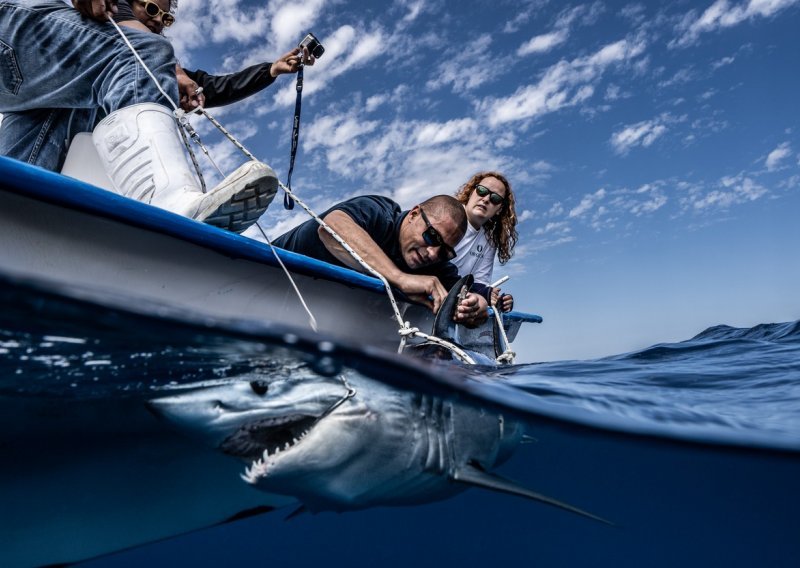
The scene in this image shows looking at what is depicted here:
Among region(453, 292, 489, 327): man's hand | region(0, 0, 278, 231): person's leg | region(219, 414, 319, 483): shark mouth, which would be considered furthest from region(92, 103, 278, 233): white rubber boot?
region(453, 292, 489, 327): man's hand

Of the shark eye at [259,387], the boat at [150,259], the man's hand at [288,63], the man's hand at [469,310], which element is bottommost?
the shark eye at [259,387]

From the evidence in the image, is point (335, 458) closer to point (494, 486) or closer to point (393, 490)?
point (393, 490)

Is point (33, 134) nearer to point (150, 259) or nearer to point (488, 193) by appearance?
point (150, 259)

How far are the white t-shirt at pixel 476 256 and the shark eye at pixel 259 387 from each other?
3717 millimetres

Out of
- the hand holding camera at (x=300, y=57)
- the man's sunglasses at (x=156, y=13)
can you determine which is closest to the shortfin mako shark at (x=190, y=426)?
the man's sunglasses at (x=156, y=13)

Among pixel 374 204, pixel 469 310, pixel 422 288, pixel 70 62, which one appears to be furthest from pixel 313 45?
pixel 469 310

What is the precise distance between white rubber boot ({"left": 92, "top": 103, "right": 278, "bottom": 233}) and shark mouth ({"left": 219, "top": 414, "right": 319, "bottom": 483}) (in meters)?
1.08

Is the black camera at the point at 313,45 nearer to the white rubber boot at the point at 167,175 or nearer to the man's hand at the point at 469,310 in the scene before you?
the white rubber boot at the point at 167,175

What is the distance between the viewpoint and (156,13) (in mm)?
3584

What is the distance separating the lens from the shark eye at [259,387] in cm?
165

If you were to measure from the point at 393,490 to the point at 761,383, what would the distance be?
2.83 meters

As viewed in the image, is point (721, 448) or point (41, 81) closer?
point (721, 448)

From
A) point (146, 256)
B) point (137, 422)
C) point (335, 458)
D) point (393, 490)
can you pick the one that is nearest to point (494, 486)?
point (393, 490)

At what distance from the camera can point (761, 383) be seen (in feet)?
11.2
